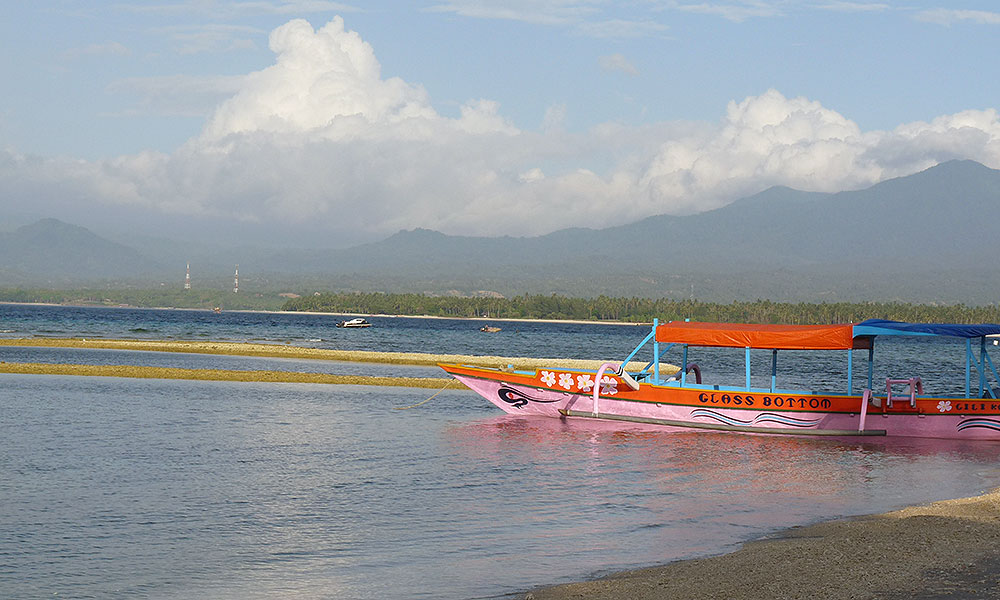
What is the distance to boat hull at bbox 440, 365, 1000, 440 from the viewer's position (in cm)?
3225

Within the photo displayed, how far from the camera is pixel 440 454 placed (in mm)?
26578

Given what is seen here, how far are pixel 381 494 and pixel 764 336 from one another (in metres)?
17.0

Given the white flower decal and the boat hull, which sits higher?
the white flower decal

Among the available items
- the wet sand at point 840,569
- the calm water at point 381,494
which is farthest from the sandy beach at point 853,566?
the calm water at point 381,494

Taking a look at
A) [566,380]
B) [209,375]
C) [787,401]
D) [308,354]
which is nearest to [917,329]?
[787,401]

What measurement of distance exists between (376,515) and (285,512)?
1.65m

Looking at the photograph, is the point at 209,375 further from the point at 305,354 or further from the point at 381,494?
the point at 381,494

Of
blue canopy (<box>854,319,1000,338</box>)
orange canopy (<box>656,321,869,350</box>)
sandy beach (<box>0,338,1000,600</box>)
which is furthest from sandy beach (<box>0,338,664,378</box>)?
sandy beach (<box>0,338,1000,600</box>)

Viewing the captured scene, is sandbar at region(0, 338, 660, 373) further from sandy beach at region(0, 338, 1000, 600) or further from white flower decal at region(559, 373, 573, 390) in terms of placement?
sandy beach at region(0, 338, 1000, 600)

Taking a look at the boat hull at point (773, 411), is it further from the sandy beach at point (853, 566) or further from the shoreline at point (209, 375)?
the shoreline at point (209, 375)

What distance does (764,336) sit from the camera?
3312 cm

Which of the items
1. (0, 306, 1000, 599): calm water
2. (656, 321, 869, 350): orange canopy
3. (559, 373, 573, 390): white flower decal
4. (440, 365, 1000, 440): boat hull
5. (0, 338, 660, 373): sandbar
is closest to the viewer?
(0, 306, 1000, 599): calm water

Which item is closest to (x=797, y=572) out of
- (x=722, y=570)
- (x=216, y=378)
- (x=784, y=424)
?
(x=722, y=570)

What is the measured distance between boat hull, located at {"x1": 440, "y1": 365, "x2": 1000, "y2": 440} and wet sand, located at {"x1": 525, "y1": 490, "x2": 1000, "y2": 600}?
15.2m
